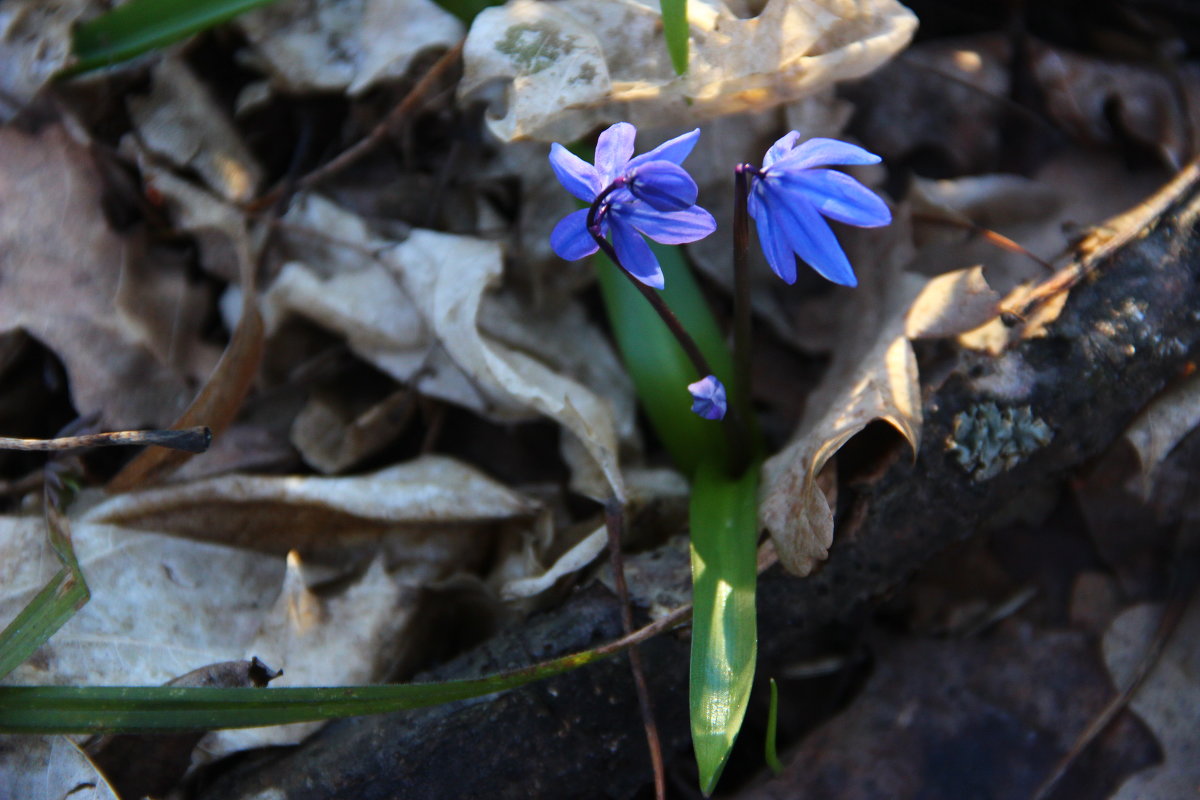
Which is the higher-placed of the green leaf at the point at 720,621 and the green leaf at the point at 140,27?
the green leaf at the point at 140,27

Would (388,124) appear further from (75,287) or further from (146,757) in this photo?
(146,757)

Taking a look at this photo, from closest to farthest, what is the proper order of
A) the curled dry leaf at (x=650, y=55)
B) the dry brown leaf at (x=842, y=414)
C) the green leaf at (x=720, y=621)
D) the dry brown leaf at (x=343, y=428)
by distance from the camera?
the green leaf at (x=720, y=621), the dry brown leaf at (x=842, y=414), the curled dry leaf at (x=650, y=55), the dry brown leaf at (x=343, y=428)

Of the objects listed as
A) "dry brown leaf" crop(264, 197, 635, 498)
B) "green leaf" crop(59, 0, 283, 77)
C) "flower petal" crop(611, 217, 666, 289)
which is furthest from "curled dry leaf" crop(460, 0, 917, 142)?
"green leaf" crop(59, 0, 283, 77)

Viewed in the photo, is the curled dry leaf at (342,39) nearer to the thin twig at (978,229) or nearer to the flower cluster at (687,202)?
the flower cluster at (687,202)

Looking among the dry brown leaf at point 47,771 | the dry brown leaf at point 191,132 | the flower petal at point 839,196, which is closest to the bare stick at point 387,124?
the dry brown leaf at point 191,132

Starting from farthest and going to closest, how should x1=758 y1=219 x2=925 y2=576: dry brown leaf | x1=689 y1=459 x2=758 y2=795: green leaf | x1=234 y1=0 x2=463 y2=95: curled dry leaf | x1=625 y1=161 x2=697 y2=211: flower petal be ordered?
x1=234 y1=0 x2=463 y2=95: curled dry leaf < x1=758 y1=219 x2=925 y2=576: dry brown leaf < x1=689 y1=459 x2=758 y2=795: green leaf < x1=625 y1=161 x2=697 y2=211: flower petal

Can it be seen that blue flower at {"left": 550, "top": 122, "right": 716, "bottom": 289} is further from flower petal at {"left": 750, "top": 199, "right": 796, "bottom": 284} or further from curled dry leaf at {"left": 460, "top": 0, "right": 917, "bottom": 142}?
curled dry leaf at {"left": 460, "top": 0, "right": 917, "bottom": 142}

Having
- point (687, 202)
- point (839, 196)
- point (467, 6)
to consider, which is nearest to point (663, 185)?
point (687, 202)
